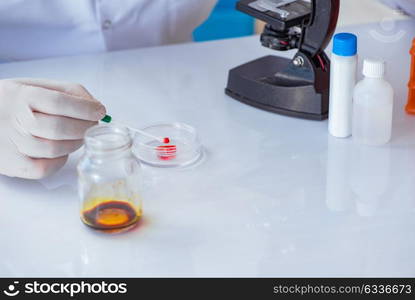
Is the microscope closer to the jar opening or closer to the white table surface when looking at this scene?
the white table surface

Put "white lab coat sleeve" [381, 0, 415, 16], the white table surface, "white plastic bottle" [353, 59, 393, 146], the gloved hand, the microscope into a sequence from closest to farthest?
the white table surface → the gloved hand → "white plastic bottle" [353, 59, 393, 146] → the microscope → "white lab coat sleeve" [381, 0, 415, 16]

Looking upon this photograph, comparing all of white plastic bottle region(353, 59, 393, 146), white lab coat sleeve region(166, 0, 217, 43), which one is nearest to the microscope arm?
white plastic bottle region(353, 59, 393, 146)

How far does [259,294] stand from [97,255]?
265 mm

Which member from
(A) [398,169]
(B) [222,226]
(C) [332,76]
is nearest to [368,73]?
(C) [332,76]

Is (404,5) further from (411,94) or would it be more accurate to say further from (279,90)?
(279,90)

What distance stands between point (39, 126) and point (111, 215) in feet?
0.70

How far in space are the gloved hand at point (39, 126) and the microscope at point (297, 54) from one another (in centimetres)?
42

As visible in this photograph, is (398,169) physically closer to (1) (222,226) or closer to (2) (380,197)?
(2) (380,197)

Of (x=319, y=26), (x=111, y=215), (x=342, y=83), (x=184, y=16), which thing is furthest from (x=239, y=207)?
(x=184, y=16)

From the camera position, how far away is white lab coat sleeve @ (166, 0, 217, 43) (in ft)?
6.82

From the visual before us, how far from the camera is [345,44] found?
56.5 inches

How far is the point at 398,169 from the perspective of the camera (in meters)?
1.39

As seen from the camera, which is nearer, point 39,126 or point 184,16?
point 39,126

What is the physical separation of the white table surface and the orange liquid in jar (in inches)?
0.7
